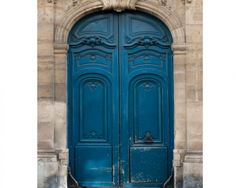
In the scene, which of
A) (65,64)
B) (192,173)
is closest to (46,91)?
(65,64)

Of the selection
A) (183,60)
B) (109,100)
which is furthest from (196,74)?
(109,100)

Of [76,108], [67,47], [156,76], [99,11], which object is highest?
[99,11]

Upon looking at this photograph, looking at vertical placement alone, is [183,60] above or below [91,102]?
above

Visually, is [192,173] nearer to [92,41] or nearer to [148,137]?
[148,137]

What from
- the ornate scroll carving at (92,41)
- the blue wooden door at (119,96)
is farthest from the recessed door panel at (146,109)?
the ornate scroll carving at (92,41)

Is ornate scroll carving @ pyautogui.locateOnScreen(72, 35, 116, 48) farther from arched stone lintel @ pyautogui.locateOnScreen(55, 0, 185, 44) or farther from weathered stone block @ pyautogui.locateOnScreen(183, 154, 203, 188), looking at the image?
weathered stone block @ pyautogui.locateOnScreen(183, 154, 203, 188)

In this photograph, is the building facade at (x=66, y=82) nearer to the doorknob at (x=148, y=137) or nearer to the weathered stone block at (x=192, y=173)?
the weathered stone block at (x=192, y=173)

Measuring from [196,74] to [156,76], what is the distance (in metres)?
0.57

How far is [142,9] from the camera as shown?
21.1 ft

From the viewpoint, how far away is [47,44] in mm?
6367

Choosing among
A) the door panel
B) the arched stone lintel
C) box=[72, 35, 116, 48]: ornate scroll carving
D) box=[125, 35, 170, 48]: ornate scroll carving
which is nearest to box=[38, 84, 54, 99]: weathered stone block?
the arched stone lintel

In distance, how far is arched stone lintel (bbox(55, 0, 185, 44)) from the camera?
6.34 meters

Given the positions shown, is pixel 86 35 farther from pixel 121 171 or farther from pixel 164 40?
pixel 121 171

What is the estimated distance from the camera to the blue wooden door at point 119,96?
6.55 m
